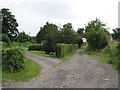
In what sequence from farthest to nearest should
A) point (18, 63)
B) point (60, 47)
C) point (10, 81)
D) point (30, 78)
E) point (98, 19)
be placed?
point (98, 19)
point (60, 47)
point (18, 63)
point (30, 78)
point (10, 81)

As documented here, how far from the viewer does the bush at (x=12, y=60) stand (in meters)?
15.8

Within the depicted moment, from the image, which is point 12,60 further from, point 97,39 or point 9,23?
point 9,23

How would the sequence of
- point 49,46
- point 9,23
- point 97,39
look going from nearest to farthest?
point 49,46 < point 97,39 < point 9,23

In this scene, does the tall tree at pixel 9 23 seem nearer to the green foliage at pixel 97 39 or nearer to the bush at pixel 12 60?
the green foliage at pixel 97 39

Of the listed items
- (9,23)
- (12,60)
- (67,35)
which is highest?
(9,23)

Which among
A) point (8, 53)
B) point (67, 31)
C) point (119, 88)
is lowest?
point (119, 88)

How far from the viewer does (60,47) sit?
1235 inches

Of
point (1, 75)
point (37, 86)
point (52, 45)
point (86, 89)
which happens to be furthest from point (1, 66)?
point (52, 45)

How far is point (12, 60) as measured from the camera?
15875mm

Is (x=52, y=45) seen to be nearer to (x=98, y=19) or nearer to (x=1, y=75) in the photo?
(x=1, y=75)

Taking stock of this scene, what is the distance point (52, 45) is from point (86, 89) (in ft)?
76.6

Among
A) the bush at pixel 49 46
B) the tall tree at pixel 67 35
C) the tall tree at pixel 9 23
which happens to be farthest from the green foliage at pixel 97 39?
the tall tree at pixel 9 23

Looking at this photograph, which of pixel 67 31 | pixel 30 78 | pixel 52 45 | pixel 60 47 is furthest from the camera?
pixel 67 31

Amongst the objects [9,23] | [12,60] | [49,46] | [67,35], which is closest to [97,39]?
[67,35]
